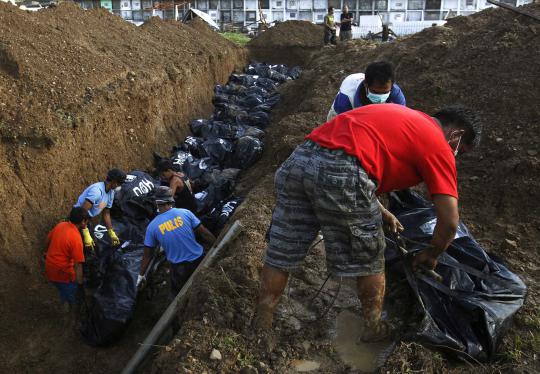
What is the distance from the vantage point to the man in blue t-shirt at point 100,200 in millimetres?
5363

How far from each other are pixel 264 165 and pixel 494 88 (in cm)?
333

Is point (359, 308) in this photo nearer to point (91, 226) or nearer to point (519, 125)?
point (519, 125)

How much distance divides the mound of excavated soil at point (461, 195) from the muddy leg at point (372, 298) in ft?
0.68

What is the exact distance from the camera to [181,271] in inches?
182

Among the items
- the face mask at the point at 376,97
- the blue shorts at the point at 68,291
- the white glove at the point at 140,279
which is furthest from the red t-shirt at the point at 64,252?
the face mask at the point at 376,97

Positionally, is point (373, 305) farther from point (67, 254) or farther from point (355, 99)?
point (67, 254)

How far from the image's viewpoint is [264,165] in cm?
712

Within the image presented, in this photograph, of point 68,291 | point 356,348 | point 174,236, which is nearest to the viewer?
point 356,348

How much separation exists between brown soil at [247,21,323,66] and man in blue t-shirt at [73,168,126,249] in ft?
47.4

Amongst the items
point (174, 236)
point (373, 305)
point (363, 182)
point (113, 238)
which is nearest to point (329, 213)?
point (363, 182)

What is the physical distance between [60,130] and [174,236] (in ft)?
8.50

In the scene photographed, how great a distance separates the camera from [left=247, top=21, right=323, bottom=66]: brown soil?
19.0 meters

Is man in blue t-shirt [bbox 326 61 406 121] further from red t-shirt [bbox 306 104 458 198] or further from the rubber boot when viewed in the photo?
the rubber boot

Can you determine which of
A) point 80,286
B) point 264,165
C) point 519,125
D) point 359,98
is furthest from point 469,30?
point 80,286
